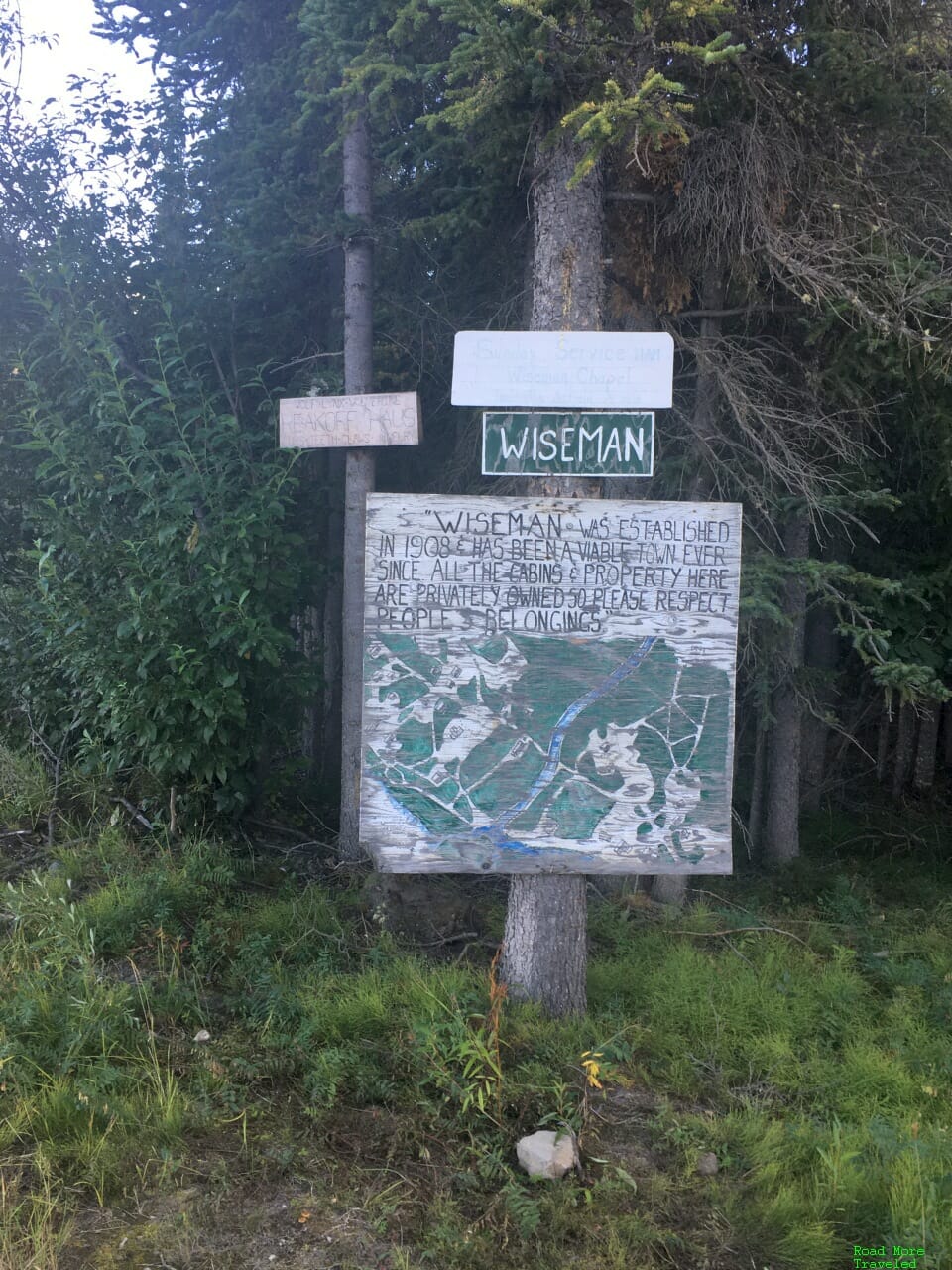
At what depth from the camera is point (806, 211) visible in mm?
4918

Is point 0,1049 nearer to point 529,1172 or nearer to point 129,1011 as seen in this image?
point 129,1011

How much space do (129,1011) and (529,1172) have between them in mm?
1771

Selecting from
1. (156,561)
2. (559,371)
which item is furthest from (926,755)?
(156,561)

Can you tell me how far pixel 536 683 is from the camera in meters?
3.83

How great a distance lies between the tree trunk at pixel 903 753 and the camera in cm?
962

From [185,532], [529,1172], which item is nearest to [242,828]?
[185,532]

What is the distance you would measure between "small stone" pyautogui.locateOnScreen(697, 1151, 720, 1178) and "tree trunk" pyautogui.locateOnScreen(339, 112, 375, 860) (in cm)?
313

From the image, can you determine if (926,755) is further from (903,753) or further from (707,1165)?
(707,1165)

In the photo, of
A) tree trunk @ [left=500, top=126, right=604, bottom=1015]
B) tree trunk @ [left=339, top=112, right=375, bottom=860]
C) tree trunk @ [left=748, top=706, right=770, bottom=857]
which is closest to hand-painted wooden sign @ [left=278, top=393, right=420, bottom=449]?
tree trunk @ [left=339, top=112, right=375, bottom=860]

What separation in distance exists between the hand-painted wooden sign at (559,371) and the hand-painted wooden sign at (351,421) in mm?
1237

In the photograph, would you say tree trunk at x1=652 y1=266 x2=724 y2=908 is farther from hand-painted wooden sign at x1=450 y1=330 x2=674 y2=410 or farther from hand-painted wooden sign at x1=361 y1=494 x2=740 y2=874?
hand-painted wooden sign at x1=361 y1=494 x2=740 y2=874

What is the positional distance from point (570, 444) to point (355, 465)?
249 cm

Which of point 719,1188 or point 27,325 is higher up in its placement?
point 27,325

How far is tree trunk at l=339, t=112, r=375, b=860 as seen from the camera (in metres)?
6.02
